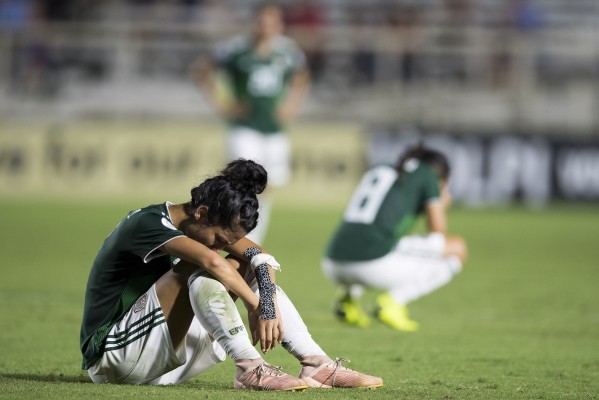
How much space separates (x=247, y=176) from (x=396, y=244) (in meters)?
3.60

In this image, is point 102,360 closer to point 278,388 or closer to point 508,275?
point 278,388

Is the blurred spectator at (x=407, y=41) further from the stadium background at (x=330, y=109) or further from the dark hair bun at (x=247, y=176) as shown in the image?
the dark hair bun at (x=247, y=176)

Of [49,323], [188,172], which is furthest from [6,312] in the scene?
[188,172]

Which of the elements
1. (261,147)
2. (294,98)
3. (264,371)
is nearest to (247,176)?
(264,371)

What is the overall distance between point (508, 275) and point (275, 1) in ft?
39.1

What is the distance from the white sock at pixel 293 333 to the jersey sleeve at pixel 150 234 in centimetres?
59

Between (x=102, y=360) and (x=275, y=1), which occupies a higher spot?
(x=275, y=1)

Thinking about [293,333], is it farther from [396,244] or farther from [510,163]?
[510,163]

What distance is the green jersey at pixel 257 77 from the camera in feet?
44.9

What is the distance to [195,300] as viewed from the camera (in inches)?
200

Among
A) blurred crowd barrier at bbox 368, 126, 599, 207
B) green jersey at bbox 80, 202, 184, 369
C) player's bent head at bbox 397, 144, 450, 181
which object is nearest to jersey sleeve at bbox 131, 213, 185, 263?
green jersey at bbox 80, 202, 184, 369

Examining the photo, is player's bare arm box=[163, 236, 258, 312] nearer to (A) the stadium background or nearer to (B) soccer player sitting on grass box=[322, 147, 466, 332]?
(B) soccer player sitting on grass box=[322, 147, 466, 332]

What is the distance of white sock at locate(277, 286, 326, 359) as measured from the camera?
5.33 meters

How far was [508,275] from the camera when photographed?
40.5ft
